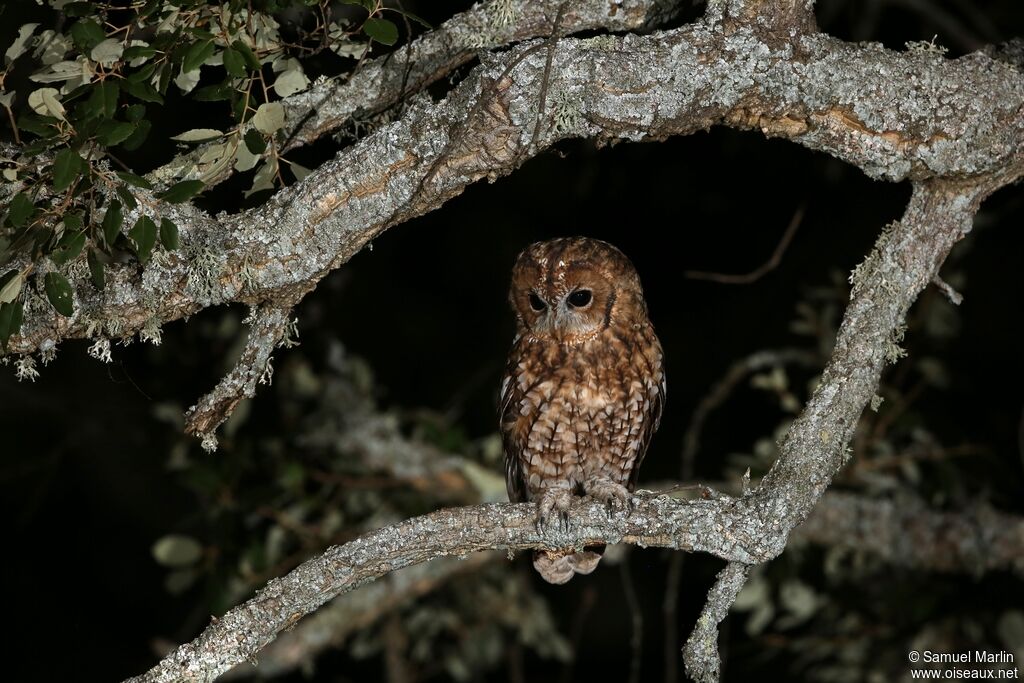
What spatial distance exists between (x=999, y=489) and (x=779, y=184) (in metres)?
1.82

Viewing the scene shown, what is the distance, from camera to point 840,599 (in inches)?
176

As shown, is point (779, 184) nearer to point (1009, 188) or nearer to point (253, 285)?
point (1009, 188)

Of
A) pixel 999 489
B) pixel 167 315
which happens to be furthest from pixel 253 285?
pixel 999 489

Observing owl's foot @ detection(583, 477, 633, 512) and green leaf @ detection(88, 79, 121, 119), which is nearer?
green leaf @ detection(88, 79, 121, 119)

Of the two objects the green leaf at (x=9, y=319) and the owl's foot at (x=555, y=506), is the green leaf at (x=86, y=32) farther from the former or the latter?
the owl's foot at (x=555, y=506)

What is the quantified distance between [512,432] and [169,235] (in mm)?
1586

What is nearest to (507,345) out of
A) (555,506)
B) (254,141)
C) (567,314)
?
(567,314)

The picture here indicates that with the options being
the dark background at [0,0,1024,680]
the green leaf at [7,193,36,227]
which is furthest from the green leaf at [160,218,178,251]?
the dark background at [0,0,1024,680]

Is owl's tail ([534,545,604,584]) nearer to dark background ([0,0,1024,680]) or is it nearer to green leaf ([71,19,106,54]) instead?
dark background ([0,0,1024,680])

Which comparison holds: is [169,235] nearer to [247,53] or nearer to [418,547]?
[247,53]

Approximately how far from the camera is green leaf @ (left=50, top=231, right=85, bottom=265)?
2121mm

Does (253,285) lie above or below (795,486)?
above

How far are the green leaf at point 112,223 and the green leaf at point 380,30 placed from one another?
61cm

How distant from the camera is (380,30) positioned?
2217 millimetres
